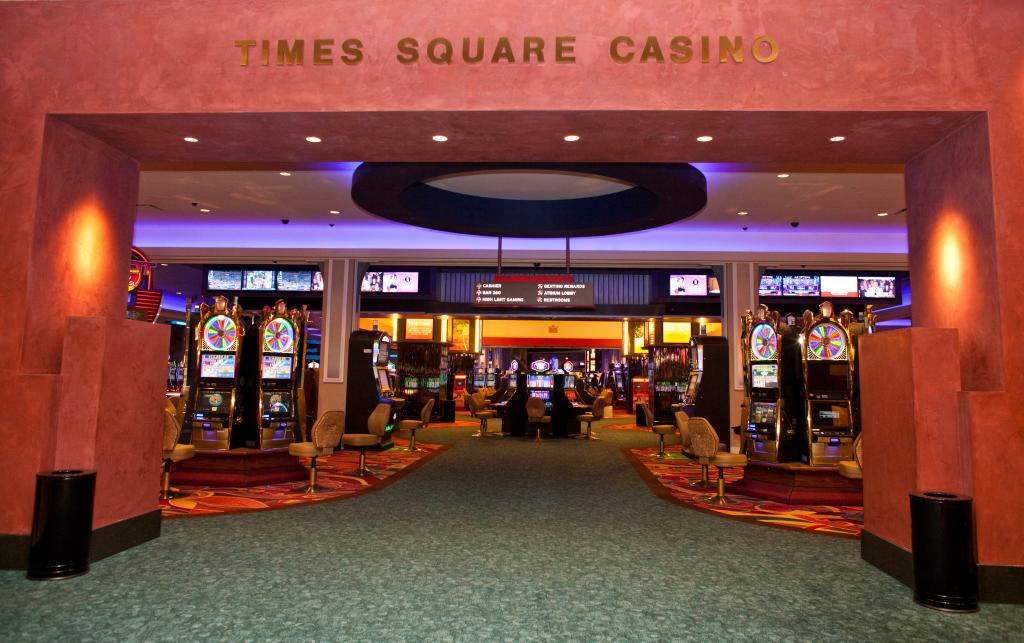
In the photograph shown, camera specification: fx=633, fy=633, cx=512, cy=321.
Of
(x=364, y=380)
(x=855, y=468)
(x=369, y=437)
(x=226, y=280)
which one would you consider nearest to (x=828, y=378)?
(x=855, y=468)

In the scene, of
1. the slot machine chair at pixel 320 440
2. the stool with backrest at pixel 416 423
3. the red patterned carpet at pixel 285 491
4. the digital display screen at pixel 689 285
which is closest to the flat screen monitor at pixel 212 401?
the red patterned carpet at pixel 285 491

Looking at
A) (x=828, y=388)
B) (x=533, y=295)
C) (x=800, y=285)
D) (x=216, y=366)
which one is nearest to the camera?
(x=828, y=388)

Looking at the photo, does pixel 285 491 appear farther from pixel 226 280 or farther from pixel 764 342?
pixel 226 280

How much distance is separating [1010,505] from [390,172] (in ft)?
16.6

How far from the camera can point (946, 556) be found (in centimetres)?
313

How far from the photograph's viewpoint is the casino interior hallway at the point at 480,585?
2.77 meters

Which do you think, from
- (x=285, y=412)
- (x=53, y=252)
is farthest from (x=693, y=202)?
(x=53, y=252)

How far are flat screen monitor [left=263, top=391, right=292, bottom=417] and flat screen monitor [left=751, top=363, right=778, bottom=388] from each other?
16.2ft

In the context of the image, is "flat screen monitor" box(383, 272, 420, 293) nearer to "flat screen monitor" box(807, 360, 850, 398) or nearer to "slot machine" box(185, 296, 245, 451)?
"slot machine" box(185, 296, 245, 451)

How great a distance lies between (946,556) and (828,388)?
3095mm

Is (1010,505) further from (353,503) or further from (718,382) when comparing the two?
(718,382)

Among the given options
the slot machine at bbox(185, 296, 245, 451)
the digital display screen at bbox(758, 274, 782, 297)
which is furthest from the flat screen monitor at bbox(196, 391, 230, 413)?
the digital display screen at bbox(758, 274, 782, 297)

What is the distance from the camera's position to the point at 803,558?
12.8 feet

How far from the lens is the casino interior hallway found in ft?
9.09
